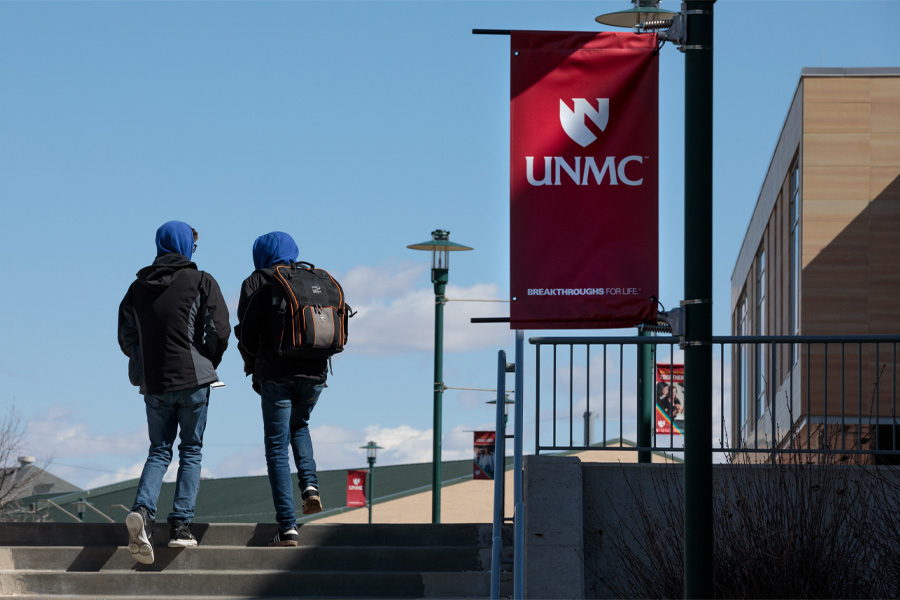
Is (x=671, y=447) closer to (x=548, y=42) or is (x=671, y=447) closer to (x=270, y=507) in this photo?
(x=548, y=42)

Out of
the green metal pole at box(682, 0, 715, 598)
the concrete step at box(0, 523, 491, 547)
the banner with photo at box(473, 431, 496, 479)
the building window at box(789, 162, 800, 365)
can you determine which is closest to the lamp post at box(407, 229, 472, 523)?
the banner with photo at box(473, 431, 496, 479)

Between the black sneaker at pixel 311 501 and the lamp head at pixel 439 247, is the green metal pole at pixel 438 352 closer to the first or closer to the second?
the lamp head at pixel 439 247

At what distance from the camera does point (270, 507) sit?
4575cm

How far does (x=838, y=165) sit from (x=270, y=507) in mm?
27584

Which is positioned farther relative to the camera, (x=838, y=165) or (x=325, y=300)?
(x=838, y=165)

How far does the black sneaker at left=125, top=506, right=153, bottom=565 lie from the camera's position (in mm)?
9156

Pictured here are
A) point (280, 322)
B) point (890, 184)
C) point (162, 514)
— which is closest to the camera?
point (280, 322)

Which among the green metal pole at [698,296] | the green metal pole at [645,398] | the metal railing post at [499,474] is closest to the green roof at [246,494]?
the green metal pole at [645,398]

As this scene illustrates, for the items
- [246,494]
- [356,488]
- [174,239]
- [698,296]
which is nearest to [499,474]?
[174,239]

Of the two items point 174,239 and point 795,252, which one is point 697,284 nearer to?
point 174,239

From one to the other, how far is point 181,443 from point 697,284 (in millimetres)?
4762

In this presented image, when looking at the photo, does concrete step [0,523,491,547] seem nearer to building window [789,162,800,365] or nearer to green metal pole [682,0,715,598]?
green metal pole [682,0,715,598]

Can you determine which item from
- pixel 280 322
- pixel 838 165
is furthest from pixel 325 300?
pixel 838 165

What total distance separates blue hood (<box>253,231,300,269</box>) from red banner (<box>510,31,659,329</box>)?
1774 mm
